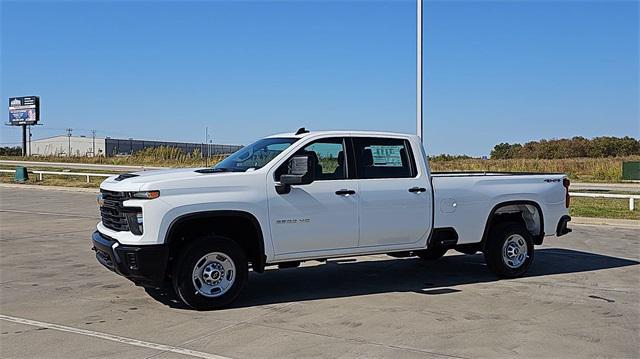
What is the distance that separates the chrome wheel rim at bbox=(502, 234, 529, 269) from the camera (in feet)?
31.7

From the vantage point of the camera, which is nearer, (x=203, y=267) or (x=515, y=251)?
(x=203, y=267)

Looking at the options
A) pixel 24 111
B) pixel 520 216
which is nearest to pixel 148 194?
pixel 520 216

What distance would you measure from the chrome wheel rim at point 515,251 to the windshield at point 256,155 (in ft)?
11.6

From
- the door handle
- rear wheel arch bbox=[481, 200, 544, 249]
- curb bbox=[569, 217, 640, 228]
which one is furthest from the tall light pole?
the door handle

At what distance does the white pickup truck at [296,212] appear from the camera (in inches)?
290

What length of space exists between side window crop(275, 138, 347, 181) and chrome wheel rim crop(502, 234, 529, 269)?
112 inches

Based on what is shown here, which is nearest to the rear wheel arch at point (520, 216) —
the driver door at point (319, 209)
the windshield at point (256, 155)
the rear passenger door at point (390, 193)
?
the rear passenger door at point (390, 193)

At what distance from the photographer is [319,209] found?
318 inches

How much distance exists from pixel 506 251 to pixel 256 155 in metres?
3.91

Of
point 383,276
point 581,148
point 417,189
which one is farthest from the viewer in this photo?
point 581,148

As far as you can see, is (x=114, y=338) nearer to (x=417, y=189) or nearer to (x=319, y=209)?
(x=319, y=209)

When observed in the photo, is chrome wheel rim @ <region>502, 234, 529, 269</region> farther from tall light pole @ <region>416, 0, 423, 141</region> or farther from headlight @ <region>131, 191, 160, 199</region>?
tall light pole @ <region>416, 0, 423, 141</region>

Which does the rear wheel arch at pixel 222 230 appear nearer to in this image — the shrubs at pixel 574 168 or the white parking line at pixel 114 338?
the white parking line at pixel 114 338

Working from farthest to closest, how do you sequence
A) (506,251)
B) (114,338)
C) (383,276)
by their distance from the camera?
1. (383,276)
2. (506,251)
3. (114,338)
